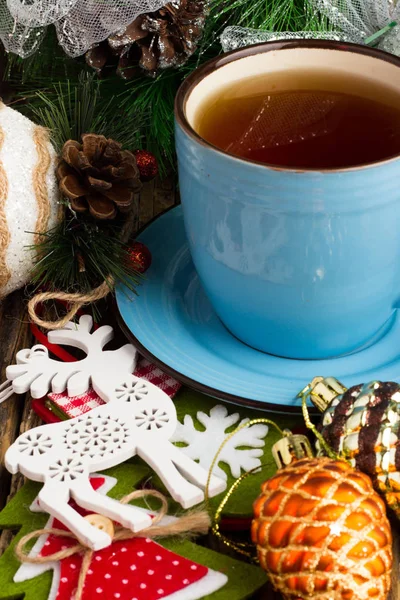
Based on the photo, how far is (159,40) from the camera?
0.86m

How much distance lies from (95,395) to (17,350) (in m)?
0.14

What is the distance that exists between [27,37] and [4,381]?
0.37 meters

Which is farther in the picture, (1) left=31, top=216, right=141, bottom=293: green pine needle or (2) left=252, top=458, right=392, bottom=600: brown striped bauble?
(1) left=31, top=216, right=141, bottom=293: green pine needle

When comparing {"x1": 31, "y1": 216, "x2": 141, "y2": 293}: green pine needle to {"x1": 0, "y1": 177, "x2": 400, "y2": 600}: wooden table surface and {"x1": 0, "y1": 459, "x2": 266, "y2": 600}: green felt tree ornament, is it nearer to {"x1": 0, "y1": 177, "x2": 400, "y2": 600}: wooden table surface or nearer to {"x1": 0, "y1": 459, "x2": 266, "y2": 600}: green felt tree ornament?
{"x1": 0, "y1": 177, "x2": 400, "y2": 600}: wooden table surface

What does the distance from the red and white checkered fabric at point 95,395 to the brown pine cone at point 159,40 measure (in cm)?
33

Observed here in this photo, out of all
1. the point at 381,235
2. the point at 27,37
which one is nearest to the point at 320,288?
the point at 381,235

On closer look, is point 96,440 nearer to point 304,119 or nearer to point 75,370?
point 75,370

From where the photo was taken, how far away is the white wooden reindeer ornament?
625 mm

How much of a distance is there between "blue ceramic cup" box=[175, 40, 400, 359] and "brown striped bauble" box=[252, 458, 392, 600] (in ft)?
0.61

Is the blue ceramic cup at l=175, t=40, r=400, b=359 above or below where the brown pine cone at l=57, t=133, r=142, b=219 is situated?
above

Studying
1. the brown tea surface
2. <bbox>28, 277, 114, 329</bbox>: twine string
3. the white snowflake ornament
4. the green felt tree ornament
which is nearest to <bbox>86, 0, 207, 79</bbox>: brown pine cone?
the brown tea surface

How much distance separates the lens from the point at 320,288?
69cm

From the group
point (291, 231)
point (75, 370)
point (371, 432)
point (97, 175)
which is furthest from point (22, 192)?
point (371, 432)

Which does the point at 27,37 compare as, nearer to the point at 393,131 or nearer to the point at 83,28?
the point at 83,28
